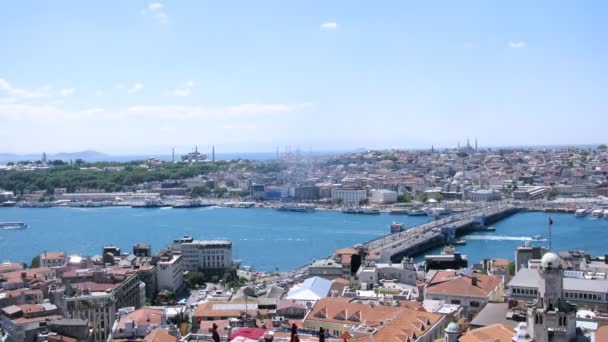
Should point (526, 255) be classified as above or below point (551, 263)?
below

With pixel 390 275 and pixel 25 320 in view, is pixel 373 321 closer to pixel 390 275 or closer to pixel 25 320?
pixel 25 320

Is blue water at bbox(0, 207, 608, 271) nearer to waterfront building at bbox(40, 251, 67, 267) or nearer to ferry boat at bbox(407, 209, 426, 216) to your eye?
ferry boat at bbox(407, 209, 426, 216)

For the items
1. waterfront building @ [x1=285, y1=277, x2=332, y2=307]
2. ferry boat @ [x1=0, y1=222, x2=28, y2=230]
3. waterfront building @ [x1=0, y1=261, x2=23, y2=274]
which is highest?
waterfront building @ [x1=285, y1=277, x2=332, y2=307]

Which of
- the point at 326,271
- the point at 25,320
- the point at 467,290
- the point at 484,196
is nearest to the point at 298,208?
the point at 484,196

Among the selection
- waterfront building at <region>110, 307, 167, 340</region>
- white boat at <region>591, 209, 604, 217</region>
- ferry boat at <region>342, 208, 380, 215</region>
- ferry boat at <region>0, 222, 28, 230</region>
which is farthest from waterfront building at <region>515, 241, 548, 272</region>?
ferry boat at <region>0, 222, 28, 230</region>

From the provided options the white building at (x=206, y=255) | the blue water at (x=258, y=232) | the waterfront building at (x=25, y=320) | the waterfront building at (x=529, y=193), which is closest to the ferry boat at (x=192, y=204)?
the blue water at (x=258, y=232)
